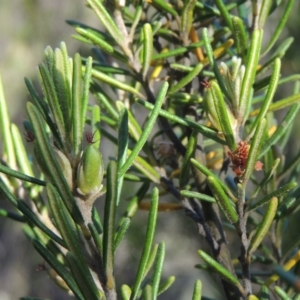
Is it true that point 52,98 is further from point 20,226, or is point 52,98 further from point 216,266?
point 20,226

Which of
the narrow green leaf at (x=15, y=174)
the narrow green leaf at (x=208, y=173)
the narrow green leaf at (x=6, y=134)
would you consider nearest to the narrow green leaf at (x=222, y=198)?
the narrow green leaf at (x=208, y=173)

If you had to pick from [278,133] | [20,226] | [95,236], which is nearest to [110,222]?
[95,236]

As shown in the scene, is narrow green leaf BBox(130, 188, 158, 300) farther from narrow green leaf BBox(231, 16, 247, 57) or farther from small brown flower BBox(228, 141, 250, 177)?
narrow green leaf BBox(231, 16, 247, 57)

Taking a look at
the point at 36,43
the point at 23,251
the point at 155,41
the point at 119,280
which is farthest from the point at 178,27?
the point at 36,43

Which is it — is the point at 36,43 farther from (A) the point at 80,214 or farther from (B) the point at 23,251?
(A) the point at 80,214

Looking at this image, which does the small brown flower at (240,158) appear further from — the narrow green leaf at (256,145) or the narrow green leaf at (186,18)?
the narrow green leaf at (186,18)

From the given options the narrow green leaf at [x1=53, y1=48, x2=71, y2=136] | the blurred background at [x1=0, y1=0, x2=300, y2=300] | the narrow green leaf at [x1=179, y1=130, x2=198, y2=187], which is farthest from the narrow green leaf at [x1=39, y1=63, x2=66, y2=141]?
the blurred background at [x1=0, y1=0, x2=300, y2=300]

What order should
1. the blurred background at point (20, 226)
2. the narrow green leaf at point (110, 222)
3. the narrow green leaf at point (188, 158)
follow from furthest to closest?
the blurred background at point (20, 226)
the narrow green leaf at point (188, 158)
the narrow green leaf at point (110, 222)
